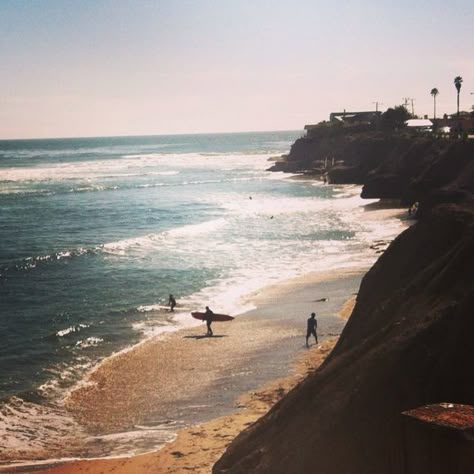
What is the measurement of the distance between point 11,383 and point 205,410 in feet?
21.9

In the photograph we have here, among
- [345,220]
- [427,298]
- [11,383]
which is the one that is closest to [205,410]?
[11,383]

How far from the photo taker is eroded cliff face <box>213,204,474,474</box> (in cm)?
789

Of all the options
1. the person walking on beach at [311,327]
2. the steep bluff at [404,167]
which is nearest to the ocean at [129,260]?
the steep bluff at [404,167]

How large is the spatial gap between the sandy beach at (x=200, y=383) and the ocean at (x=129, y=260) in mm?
1258

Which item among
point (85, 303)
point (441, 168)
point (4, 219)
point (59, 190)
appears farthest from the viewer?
point (59, 190)

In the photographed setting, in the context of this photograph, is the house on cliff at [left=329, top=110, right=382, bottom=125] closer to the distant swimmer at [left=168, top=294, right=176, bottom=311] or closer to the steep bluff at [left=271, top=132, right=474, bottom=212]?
the steep bluff at [left=271, top=132, right=474, bottom=212]

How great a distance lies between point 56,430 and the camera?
54.4 feet

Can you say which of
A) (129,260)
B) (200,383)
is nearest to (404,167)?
(129,260)

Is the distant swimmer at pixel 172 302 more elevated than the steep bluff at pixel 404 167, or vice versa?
the steep bluff at pixel 404 167

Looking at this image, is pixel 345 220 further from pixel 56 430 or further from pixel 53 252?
pixel 56 430

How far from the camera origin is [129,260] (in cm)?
3922

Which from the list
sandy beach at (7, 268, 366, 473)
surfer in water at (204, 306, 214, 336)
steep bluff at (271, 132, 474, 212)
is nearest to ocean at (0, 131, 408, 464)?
sandy beach at (7, 268, 366, 473)

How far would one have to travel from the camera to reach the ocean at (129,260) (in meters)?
22.9

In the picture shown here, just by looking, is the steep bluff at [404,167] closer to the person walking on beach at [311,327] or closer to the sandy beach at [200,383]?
the sandy beach at [200,383]
